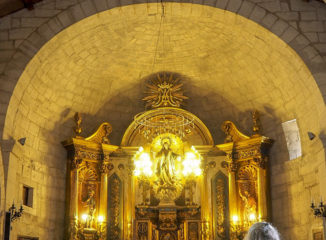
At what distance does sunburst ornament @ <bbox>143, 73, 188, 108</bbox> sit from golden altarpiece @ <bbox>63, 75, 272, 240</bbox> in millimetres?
28

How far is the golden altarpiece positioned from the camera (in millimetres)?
12289

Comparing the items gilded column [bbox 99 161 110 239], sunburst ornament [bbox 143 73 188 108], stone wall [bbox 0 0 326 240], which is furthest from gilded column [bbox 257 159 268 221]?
gilded column [bbox 99 161 110 239]

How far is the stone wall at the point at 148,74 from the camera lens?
33.6ft

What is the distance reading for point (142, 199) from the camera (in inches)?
501

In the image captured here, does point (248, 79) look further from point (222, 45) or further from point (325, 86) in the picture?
point (325, 86)

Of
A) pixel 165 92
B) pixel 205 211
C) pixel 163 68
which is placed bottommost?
pixel 205 211

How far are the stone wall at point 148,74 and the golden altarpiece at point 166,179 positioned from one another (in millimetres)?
475

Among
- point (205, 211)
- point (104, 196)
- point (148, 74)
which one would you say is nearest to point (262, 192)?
point (205, 211)

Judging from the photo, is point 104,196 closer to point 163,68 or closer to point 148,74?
point 148,74

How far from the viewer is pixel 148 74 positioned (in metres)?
13.3

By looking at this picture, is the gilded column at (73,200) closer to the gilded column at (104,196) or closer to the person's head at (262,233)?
the gilded column at (104,196)

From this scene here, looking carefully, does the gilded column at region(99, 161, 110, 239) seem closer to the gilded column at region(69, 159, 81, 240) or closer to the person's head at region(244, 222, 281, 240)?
the gilded column at region(69, 159, 81, 240)

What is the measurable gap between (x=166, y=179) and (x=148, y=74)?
9.73 ft

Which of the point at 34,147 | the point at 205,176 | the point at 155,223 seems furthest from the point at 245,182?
the point at 34,147
